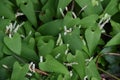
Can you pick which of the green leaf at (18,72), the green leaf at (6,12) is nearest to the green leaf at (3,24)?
the green leaf at (6,12)

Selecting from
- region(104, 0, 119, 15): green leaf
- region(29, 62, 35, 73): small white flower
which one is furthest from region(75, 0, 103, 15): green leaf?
region(29, 62, 35, 73): small white flower

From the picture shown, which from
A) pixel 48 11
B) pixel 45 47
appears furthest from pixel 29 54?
pixel 48 11

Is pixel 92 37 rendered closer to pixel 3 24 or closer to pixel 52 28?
pixel 52 28

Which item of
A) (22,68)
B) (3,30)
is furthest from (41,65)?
(3,30)

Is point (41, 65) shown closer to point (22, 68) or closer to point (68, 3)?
point (22, 68)

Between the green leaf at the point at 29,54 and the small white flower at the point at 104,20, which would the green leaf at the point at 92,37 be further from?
the green leaf at the point at 29,54

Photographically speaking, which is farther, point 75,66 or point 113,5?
point 113,5
